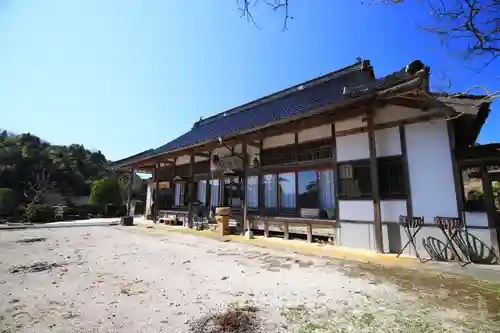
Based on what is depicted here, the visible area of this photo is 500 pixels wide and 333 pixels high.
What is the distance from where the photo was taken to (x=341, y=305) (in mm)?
2898

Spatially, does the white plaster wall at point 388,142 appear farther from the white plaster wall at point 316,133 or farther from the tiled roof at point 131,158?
the tiled roof at point 131,158

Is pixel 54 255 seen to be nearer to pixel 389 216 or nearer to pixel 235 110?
pixel 389 216

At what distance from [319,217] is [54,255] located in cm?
679

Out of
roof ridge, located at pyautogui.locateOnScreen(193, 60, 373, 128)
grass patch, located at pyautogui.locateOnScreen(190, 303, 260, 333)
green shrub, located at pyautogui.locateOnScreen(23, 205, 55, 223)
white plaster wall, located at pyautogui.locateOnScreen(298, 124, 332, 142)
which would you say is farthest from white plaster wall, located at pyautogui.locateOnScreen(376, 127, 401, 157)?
green shrub, located at pyautogui.locateOnScreen(23, 205, 55, 223)

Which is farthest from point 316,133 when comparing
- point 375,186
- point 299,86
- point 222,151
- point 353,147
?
point 299,86

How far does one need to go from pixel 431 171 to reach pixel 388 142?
117cm

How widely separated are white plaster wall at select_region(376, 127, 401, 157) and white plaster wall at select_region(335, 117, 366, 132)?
0.52 m

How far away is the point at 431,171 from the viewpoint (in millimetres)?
5469

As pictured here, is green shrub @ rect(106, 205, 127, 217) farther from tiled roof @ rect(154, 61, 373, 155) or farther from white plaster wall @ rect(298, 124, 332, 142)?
white plaster wall @ rect(298, 124, 332, 142)

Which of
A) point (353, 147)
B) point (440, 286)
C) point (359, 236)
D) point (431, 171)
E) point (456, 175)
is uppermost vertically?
point (353, 147)

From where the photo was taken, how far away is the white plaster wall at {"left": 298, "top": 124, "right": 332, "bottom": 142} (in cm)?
755

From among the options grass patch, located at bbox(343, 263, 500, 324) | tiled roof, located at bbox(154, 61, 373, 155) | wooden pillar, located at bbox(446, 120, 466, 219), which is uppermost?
tiled roof, located at bbox(154, 61, 373, 155)

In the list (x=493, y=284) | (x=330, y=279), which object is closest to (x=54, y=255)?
(x=330, y=279)

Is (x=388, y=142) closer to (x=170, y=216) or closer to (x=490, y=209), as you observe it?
(x=490, y=209)
